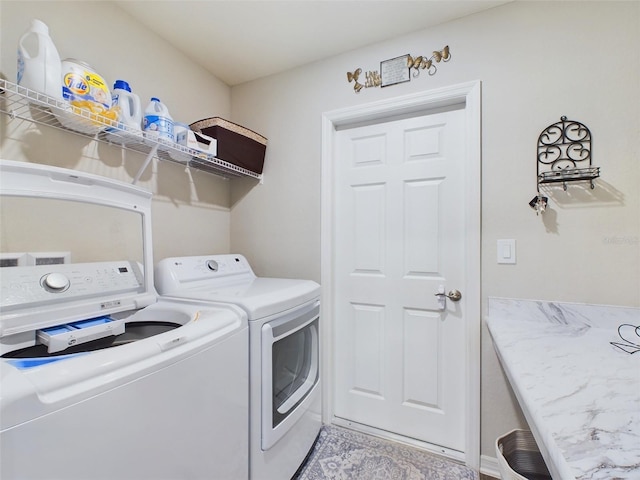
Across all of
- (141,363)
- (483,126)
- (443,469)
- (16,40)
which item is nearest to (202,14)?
(16,40)

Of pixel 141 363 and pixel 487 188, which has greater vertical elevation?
pixel 487 188

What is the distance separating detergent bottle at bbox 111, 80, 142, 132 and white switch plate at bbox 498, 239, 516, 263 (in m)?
1.89

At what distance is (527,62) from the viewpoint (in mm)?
1445

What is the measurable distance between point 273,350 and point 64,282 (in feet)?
2.71

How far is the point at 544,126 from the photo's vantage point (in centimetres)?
141

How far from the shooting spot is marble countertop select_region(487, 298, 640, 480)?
1.69ft

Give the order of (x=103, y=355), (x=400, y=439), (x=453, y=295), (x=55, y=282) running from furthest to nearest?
1. (x=400, y=439)
2. (x=453, y=295)
3. (x=55, y=282)
4. (x=103, y=355)

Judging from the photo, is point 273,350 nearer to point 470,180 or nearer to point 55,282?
point 55,282

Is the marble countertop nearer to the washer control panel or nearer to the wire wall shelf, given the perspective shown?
the washer control panel

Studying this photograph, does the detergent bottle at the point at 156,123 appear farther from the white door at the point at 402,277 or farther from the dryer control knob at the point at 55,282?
the white door at the point at 402,277

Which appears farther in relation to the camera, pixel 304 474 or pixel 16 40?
pixel 304 474

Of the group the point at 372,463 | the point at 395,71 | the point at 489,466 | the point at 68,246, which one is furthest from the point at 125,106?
the point at 489,466

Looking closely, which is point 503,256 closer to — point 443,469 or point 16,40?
point 443,469

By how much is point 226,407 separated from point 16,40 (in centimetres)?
168
